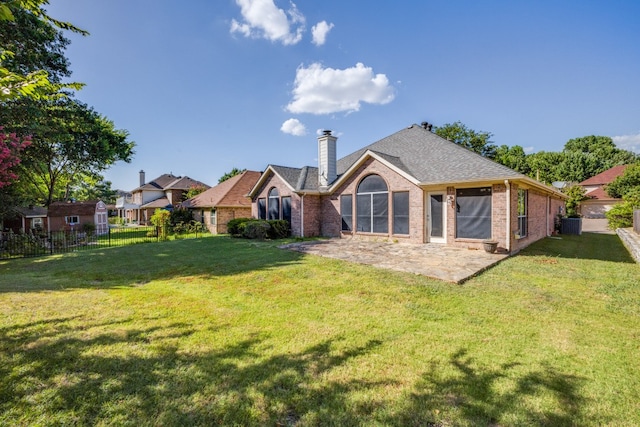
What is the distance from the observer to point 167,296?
6.22m

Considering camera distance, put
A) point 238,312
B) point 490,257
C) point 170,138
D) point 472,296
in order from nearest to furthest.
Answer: point 238,312, point 472,296, point 490,257, point 170,138

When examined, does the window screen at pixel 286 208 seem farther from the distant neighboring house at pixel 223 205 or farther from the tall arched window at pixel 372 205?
the tall arched window at pixel 372 205

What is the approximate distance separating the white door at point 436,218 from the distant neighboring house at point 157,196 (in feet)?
105

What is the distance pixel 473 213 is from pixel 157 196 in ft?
138

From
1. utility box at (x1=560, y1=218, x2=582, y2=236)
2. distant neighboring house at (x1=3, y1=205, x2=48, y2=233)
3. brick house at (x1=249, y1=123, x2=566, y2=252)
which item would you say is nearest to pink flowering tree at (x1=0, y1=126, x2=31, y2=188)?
brick house at (x1=249, y1=123, x2=566, y2=252)

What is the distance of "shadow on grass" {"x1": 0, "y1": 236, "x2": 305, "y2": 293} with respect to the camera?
7.70 metres

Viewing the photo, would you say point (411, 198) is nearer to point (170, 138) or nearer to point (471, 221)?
point (471, 221)

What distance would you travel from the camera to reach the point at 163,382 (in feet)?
10.1

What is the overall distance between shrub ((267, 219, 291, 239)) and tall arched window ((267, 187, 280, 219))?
1.38 meters

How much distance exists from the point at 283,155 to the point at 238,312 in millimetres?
26253

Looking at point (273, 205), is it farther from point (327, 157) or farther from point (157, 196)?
point (157, 196)

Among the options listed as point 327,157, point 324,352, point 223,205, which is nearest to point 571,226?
point 327,157

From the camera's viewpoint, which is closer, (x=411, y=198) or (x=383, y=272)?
(x=383, y=272)

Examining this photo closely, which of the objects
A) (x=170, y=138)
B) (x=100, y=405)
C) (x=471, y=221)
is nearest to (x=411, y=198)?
(x=471, y=221)
